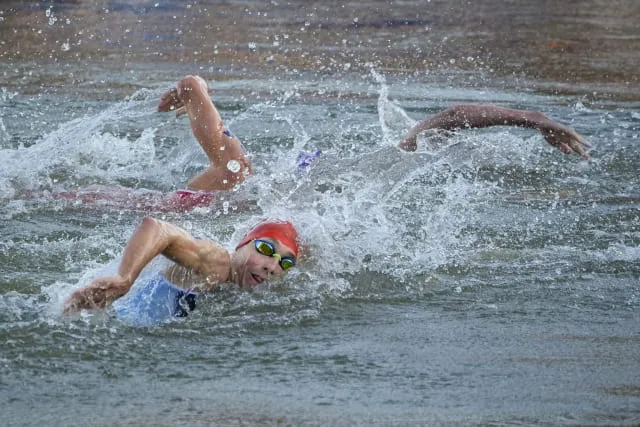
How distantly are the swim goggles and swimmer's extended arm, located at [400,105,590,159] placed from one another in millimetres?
1577

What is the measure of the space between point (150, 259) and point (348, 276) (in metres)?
1.64

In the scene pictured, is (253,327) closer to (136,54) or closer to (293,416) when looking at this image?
(293,416)

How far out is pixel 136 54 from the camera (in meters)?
14.5

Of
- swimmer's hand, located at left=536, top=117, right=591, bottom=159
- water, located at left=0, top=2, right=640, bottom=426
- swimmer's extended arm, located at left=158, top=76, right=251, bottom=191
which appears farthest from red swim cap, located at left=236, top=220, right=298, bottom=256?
swimmer's extended arm, located at left=158, top=76, right=251, bottom=191

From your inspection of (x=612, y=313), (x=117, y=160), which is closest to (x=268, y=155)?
(x=117, y=160)

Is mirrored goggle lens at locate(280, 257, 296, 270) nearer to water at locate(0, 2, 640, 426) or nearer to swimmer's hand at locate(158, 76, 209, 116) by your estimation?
water at locate(0, 2, 640, 426)

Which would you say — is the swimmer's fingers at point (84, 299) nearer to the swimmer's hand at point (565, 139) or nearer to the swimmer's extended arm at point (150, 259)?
the swimmer's extended arm at point (150, 259)

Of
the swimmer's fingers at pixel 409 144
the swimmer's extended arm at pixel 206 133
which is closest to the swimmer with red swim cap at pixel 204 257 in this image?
the swimmer's fingers at pixel 409 144

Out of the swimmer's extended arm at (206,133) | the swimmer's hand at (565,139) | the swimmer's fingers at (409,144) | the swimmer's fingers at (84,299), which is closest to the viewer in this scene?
the swimmer's fingers at (84,299)

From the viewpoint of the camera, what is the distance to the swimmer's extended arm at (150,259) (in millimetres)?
5012

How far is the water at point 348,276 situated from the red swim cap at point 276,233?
9.6 inches

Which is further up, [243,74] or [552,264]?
[243,74]

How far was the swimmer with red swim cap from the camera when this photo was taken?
5.38 meters

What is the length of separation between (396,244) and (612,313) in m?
1.58
